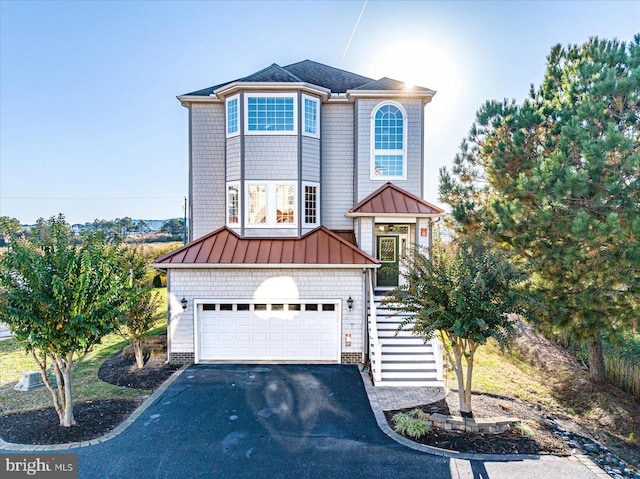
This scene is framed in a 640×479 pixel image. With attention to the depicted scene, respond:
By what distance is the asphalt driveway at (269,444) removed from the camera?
5.96m

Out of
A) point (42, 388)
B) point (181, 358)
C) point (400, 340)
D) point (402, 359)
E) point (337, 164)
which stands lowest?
point (42, 388)

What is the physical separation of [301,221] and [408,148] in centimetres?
499

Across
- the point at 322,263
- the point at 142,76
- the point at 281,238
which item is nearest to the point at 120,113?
the point at 142,76

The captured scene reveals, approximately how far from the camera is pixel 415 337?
11008 millimetres

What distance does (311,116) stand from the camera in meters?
13.0

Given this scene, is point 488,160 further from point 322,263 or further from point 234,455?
point 234,455

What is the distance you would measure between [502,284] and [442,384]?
4.10 metres

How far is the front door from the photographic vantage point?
44.0 feet

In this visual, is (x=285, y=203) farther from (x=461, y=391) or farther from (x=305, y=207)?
(x=461, y=391)

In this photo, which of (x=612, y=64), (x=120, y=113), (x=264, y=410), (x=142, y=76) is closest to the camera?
(x=264, y=410)

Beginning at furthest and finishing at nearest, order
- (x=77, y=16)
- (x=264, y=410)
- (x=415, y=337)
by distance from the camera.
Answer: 1. (x=77, y=16)
2. (x=415, y=337)
3. (x=264, y=410)

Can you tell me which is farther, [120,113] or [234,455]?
[120,113]

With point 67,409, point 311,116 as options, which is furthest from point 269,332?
point 311,116

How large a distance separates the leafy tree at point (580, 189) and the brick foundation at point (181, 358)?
34.2 feet
